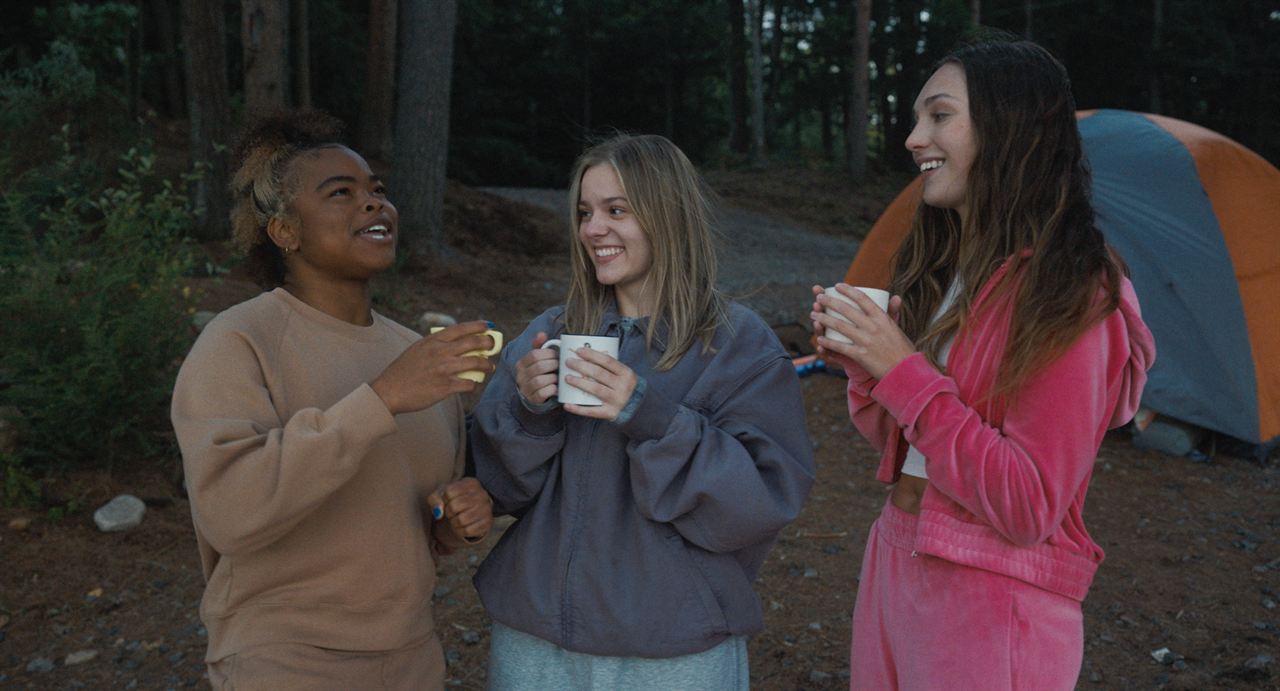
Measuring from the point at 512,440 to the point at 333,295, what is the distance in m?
0.54

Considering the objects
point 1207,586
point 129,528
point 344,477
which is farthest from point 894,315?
point 129,528

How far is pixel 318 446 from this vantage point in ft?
5.78

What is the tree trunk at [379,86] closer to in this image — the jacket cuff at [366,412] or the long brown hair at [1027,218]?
the jacket cuff at [366,412]

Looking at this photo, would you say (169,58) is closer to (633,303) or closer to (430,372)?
(633,303)

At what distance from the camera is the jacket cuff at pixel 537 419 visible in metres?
2.01

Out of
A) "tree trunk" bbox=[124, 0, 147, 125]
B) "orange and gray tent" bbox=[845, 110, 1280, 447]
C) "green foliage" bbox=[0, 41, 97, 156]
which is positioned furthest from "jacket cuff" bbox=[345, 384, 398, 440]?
"tree trunk" bbox=[124, 0, 147, 125]

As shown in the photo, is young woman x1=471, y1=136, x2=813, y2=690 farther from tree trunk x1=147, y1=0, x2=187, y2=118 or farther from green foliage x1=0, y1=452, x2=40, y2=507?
tree trunk x1=147, y1=0, x2=187, y2=118

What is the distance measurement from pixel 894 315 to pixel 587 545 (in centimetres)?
80

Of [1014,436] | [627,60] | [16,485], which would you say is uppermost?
[627,60]

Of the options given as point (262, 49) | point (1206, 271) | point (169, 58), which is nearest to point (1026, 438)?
point (1206, 271)

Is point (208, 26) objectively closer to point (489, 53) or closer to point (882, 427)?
point (882, 427)

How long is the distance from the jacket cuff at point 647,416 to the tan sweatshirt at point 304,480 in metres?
0.46

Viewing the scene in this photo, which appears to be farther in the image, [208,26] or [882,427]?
[208,26]

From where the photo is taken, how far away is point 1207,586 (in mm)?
4625
